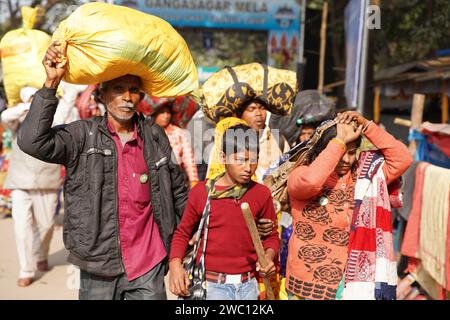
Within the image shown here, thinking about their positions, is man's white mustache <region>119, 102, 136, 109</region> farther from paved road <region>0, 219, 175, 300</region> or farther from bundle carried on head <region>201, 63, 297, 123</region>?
paved road <region>0, 219, 175, 300</region>

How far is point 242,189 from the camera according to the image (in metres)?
2.90

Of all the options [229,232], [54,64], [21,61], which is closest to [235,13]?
[21,61]

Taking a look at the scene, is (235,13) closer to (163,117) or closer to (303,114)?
(163,117)

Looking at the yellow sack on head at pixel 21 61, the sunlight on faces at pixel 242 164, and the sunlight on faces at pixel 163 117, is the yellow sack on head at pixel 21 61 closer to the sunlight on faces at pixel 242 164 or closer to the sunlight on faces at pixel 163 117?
the sunlight on faces at pixel 163 117

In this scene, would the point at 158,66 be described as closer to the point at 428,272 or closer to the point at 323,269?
the point at 323,269

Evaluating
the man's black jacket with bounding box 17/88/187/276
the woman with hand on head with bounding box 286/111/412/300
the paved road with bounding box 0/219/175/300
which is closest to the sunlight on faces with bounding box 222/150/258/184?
the woman with hand on head with bounding box 286/111/412/300

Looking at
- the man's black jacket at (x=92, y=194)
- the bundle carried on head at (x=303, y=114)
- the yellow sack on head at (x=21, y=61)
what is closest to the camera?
the man's black jacket at (x=92, y=194)

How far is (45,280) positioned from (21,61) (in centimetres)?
221

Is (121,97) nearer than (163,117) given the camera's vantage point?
Yes

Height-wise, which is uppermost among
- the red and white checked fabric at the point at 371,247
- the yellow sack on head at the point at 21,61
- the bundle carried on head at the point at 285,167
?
the yellow sack on head at the point at 21,61

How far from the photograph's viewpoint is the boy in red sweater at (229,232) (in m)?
2.83

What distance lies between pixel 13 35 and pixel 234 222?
3.81 meters

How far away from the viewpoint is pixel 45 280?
5.72 metres

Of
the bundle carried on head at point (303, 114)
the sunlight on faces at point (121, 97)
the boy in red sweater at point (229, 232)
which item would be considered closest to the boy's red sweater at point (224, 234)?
the boy in red sweater at point (229, 232)
